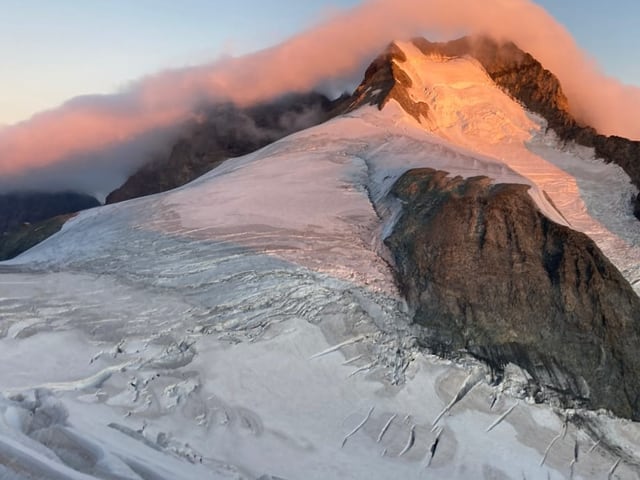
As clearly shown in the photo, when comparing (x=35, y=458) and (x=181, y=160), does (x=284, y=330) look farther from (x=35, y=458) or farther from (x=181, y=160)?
(x=181, y=160)

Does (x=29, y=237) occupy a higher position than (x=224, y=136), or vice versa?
(x=224, y=136)

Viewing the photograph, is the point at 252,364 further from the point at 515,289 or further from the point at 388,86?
the point at 388,86

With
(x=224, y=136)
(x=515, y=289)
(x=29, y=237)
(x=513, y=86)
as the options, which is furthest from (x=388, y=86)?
(x=515, y=289)

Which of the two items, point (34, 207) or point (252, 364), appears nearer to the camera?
point (252, 364)

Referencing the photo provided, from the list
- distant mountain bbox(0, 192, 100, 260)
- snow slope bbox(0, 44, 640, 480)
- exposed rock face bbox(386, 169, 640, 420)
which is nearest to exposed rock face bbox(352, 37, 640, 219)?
snow slope bbox(0, 44, 640, 480)

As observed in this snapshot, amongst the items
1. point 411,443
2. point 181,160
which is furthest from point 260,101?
point 411,443

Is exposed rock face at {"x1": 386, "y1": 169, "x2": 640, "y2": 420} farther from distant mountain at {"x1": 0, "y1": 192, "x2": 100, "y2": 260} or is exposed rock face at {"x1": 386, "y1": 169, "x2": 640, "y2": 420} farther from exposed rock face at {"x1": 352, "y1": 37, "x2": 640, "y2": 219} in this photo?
distant mountain at {"x1": 0, "y1": 192, "x2": 100, "y2": 260}
